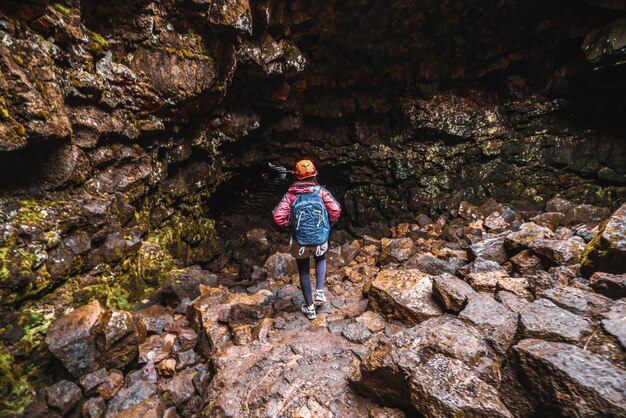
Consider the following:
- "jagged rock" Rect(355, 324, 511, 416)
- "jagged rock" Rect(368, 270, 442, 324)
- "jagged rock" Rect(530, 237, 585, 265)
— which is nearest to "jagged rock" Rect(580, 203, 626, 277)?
"jagged rock" Rect(530, 237, 585, 265)

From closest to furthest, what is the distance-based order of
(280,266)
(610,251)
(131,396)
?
(610,251) → (131,396) → (280,266)

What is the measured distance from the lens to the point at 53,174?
14.0 ft

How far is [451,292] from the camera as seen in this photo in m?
3.14

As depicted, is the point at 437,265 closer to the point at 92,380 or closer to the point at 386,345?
the point at 386,345

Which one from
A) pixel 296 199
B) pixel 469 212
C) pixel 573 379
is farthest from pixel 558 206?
pixel 573 379

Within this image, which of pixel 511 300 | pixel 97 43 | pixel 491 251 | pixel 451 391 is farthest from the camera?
pixel 97 43

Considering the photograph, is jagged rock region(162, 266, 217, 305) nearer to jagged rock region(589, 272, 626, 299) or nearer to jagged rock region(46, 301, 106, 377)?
jagged rock region(46, 301, 106, 377)

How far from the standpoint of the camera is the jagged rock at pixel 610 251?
2717 mm

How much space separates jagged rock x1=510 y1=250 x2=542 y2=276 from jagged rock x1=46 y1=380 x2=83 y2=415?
6048 mm

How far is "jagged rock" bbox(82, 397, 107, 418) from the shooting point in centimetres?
308

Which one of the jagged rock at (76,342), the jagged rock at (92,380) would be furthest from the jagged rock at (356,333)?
the jagged rock at (76,342)

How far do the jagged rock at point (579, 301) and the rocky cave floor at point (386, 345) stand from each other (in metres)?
0.02

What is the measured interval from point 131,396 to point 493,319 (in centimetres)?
410

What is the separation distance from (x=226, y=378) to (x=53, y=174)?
165 inches
